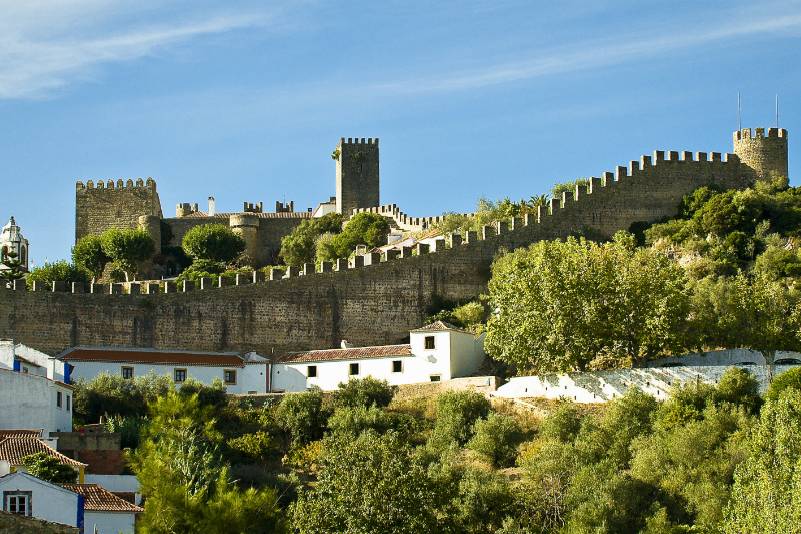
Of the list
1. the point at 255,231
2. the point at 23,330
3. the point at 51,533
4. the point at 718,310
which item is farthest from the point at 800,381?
the point at 255,231

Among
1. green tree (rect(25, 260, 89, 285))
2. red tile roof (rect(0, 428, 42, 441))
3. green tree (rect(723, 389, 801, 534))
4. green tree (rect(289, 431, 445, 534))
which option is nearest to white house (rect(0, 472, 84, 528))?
green tree (rect(289, 431, 445, 534))

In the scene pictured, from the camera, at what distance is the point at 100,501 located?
38.2m

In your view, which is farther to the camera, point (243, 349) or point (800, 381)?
point (243, 349)

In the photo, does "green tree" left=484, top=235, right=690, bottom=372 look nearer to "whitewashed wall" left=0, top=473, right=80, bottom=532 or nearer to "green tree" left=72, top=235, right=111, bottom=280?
"whitewashed wall" left=0, top=473, right=80, bottom=532

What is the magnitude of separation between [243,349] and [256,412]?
Answer: 545 cm

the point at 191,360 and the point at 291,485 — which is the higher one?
the point at 191,360

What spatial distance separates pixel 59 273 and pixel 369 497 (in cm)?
3871

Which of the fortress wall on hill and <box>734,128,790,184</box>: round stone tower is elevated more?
<box>734,128,790,184</box>: round stone tower

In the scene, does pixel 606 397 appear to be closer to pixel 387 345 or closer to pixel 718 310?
pixel 718 310

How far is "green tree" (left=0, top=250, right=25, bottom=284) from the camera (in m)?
60.8

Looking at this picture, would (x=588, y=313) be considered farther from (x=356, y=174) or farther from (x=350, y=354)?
(x=356, y=174)

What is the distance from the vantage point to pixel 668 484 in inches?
1704

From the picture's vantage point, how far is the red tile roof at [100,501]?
124 ft

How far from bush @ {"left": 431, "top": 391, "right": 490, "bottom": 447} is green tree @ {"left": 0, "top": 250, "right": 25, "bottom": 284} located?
57.2 ft
